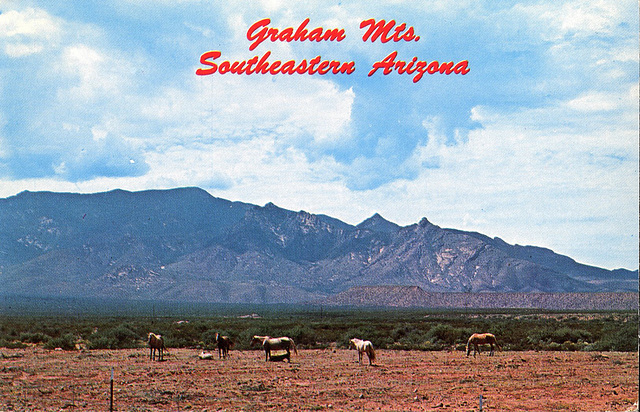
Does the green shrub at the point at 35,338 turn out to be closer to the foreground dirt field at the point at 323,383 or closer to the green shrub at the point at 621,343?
the foreground dirt field at the point at 323,383

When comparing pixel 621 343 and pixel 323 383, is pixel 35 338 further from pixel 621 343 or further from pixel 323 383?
pixel 621 343

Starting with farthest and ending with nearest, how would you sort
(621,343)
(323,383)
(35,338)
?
(35,338)
(621,343)
(323,383)

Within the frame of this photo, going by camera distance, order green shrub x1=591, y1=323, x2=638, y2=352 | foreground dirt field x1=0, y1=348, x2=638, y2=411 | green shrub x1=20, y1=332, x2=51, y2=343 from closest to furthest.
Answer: foreground dirt field x1=0, y1=348, x2=638, y2=411
green shrub x1=591, y1=323, x2=638, y2=352
green shrub x1=20, y1=332, x2=51, y2=343

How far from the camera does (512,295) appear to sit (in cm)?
19450

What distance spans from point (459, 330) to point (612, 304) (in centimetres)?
14424

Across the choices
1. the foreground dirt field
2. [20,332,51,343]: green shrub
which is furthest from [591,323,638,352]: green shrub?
[20,332,51,343]: green shrub

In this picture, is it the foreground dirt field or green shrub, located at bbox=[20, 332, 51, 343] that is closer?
the foreground dirt field

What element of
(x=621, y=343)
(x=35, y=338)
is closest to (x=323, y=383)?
(x=621, y=343)

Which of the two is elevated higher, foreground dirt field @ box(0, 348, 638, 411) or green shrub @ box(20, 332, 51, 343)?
green shrub @ box(20, 332, 51, 343)

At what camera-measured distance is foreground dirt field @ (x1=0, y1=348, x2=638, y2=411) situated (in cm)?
1675

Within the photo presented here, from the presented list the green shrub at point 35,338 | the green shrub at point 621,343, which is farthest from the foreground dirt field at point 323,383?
the green shrub at point 35,338

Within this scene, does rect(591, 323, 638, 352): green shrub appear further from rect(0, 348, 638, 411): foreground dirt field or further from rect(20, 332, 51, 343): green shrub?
rect(20, 332, 51, 343): green shrub

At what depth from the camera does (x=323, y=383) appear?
67.2 ft

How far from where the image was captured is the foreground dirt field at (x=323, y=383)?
55.0 ft
